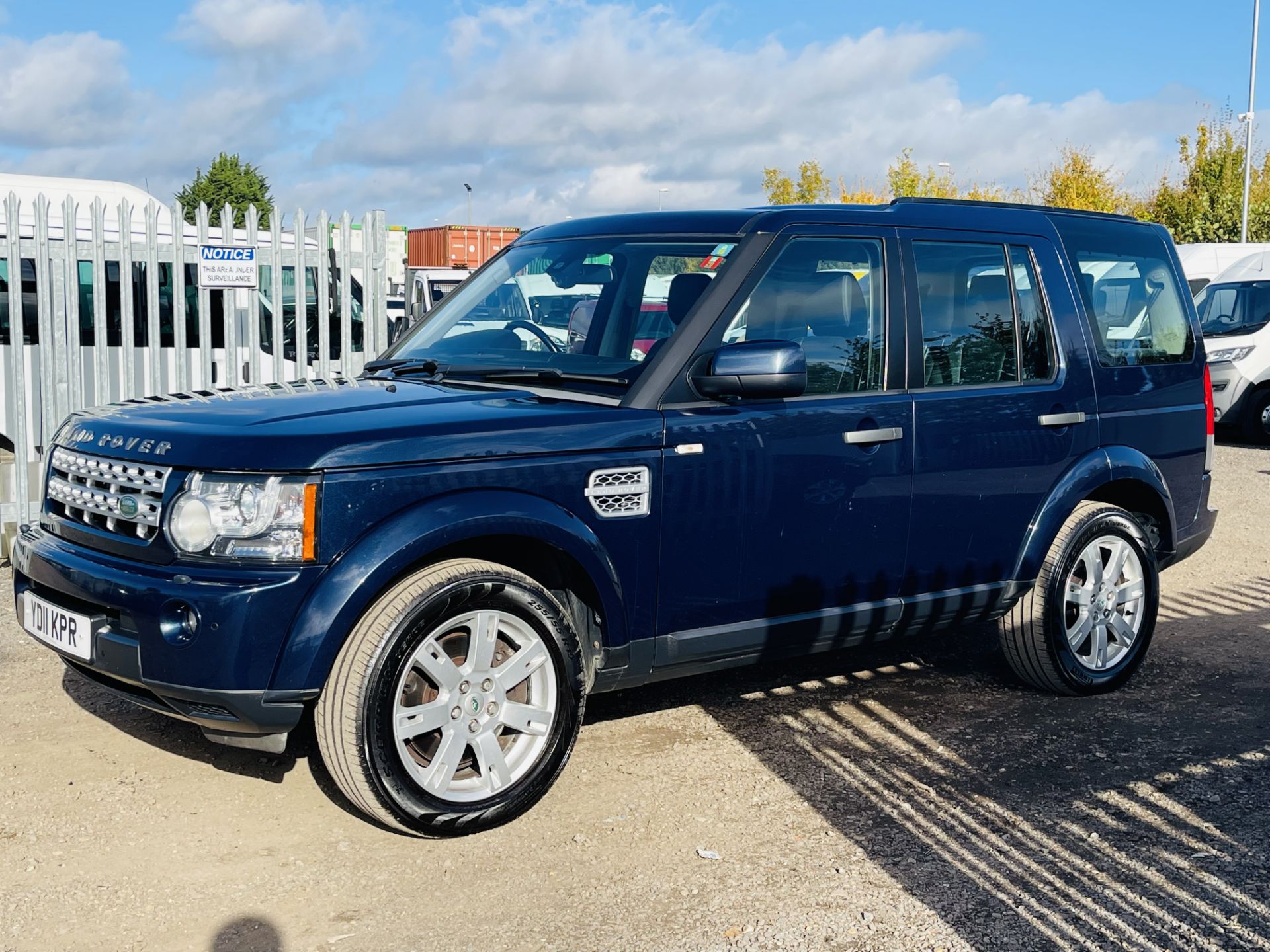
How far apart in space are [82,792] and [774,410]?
2.64m

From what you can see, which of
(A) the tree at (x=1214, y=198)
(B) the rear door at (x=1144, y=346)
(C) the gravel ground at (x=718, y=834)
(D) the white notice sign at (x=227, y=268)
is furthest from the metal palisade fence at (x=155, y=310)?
(A) the tree at (x=1214, y=198)

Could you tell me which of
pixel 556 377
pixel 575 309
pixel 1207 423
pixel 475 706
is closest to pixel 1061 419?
pixel 1207 423

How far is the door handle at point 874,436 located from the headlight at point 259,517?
1.96 m

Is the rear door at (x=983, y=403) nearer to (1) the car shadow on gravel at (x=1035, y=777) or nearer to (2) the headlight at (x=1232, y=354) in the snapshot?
Answer: (1) the car shadow on gravel at (x=1035, y=777)

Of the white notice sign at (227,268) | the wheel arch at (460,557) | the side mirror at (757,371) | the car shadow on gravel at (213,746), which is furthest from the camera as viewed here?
the white notice sign at (227,268)

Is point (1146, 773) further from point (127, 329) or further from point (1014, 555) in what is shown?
point (127, 329)

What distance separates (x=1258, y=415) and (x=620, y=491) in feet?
46.3

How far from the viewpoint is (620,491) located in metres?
4.28

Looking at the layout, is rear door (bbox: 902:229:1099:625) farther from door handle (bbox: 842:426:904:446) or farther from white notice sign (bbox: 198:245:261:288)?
white notice sign (bbox: 198:245:261:288)

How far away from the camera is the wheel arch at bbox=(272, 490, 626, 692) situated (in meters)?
3.77

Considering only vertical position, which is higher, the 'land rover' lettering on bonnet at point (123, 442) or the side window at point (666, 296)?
the side window at point (666, 296)

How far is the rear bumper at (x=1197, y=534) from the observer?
607 cm

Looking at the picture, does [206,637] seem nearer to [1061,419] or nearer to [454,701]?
[454,701]

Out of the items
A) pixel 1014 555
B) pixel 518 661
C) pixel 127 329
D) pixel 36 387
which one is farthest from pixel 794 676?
pixel 36 387
